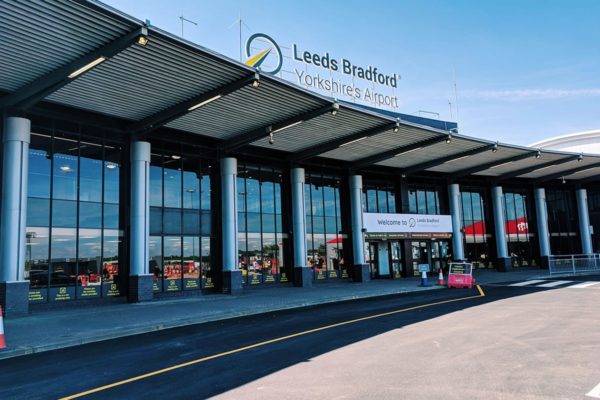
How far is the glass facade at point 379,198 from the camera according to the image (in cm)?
3166

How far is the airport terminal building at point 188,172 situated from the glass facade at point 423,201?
13 cm

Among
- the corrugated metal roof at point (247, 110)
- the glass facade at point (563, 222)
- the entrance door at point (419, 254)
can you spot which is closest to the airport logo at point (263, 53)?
the corrugated metal roof at point (247, 110)

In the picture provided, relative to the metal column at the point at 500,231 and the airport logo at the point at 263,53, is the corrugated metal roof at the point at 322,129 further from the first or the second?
the metal column at the point at 500,231

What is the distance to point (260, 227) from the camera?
25.7 metres

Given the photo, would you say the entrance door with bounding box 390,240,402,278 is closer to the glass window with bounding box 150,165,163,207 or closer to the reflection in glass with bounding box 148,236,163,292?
the reflection in glass with bounding box 148,236,163,292

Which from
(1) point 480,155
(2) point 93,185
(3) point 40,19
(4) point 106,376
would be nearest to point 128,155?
(2) point 93,185

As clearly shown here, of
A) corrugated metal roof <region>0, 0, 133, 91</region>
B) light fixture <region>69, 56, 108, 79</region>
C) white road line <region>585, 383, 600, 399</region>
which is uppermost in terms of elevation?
corrugated metal roof <region>0, 0, 133, 91</region>

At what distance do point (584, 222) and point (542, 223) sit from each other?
5843 mm

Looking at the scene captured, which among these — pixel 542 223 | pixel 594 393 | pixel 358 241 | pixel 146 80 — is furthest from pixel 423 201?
pixel 594 393

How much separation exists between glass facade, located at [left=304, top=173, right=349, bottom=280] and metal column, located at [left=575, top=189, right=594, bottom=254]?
2566 centimetres

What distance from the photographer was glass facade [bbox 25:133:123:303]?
17.5 metres

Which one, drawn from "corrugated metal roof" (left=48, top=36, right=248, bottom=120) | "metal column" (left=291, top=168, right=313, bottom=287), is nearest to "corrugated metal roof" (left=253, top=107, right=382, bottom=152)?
"metal column" (left=291, top=168, right=313, bottom=287)

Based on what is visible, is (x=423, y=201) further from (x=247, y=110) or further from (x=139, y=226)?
(x=139, y=226)

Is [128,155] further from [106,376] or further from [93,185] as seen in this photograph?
[106,376]
